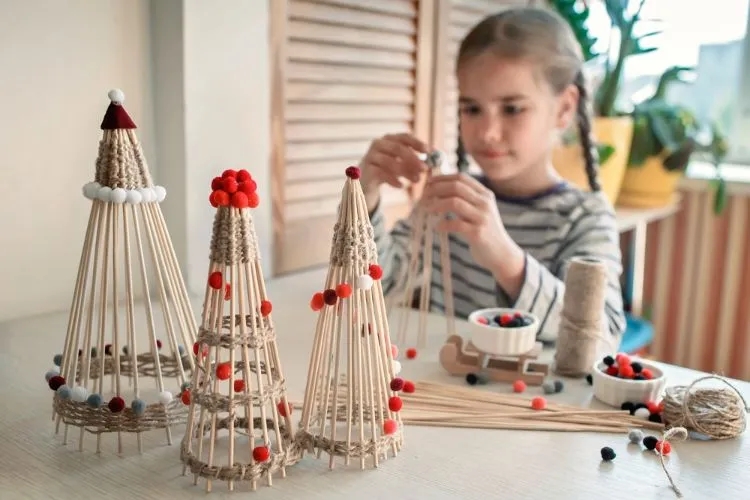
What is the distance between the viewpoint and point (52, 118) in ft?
3.58

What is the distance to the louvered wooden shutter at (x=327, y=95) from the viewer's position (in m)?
1.36

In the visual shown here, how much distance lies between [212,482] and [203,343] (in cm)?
13

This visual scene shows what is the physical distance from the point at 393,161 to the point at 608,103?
1040 mm

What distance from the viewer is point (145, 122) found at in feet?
3.98

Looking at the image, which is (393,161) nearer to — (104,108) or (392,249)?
(392,249)

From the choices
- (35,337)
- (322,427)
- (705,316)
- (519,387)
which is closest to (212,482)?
(322,427)

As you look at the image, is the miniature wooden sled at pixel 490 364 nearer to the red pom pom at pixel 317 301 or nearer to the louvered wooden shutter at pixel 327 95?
the red pom pom at pixel 317 301

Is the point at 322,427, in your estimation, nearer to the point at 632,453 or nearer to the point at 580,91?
the point at 632,453

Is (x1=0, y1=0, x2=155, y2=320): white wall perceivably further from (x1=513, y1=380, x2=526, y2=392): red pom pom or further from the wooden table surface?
(x1=513, y1=380, x2=526, y2=392): red pom pom

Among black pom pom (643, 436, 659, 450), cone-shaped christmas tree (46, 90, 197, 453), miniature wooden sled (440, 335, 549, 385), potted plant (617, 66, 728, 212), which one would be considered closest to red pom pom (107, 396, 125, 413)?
cone-shaped christmas tree (46, 90, 197, 453)

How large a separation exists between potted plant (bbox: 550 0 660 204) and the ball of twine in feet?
3.61

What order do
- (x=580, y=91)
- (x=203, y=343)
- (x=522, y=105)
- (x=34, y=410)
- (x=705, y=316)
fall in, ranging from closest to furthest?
(x=203, y=343) < (x=34, y=410) < (x=522, y=105) < (x=580, y=91) < (x=705, y=316)

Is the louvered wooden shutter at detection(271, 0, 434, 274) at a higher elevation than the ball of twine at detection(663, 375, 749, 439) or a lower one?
higher

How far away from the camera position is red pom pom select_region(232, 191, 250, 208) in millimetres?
612
